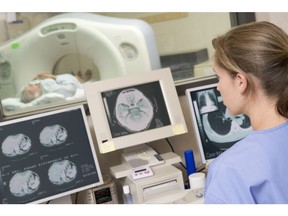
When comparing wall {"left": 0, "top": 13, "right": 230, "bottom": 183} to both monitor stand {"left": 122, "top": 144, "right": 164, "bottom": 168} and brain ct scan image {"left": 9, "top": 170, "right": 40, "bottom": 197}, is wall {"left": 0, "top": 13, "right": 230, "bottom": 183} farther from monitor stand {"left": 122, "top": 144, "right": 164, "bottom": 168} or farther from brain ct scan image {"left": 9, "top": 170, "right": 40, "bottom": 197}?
brain ct scan image {"left": 9, "top": 170, "right": 40, "bottom": 197}

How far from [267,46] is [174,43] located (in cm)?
132

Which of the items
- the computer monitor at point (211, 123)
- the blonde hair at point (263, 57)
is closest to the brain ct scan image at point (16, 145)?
the computer monitor at point (211, 123)

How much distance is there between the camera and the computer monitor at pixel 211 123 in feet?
5.84

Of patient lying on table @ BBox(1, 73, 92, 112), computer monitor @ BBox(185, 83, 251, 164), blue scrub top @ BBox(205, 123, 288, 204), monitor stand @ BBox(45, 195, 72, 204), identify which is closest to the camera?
blue scrub top @ BBox(205, 123, 288, 204)

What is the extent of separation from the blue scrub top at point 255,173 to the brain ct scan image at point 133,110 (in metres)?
0.79

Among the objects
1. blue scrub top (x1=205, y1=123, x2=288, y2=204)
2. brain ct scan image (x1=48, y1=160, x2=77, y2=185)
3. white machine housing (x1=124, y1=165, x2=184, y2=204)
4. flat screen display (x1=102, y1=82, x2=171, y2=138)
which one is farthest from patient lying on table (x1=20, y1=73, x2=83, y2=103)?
blue scrub top (x1=205, y1=123, x2=288, y2=204)

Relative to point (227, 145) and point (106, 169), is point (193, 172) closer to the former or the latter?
point (227, 145)

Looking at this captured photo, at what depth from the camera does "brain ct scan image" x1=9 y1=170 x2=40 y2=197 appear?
1476 mm

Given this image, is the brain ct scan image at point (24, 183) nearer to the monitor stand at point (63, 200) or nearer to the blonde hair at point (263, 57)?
the monitor stand at point (63, 200)

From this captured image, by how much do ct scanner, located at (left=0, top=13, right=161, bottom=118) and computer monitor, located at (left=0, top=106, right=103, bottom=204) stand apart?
526 millimetres

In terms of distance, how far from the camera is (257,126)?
1.04 m

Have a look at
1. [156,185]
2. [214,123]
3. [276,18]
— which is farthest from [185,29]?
[156,185]

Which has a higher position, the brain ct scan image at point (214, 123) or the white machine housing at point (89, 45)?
the white machine housing at point (89, 45)

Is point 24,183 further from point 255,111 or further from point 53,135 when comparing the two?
point 255,111
